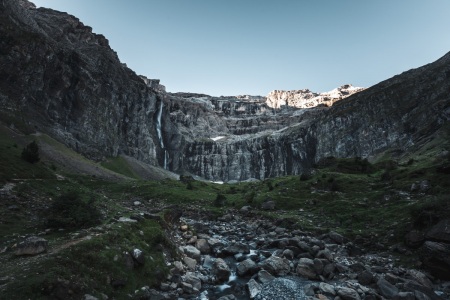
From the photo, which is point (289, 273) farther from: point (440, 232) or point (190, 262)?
point (440, 232)

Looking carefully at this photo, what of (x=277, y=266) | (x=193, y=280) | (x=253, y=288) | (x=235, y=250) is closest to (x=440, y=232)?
(x=277, y=266)

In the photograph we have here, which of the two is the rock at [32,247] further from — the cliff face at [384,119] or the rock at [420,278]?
the cliff face at [384,119]

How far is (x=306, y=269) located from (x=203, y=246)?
9377mm

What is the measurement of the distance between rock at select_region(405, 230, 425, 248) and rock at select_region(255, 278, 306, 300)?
34.7ft

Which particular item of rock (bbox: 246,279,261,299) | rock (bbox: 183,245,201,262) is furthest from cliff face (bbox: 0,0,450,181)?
rock (bbox: 246,279,261,299)

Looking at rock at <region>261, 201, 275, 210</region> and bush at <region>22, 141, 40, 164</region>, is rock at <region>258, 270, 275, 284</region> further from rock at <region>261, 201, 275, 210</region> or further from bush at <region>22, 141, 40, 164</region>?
bush at <region>22, 141, 40, 164</region>

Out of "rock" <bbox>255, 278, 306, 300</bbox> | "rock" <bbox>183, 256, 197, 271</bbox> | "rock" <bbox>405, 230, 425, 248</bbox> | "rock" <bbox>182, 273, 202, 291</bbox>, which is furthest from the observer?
"rock" <bbox>405, 230, 425, 248</bbox>

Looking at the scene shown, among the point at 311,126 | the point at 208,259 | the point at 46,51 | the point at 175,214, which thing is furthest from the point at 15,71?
the point at 311,126

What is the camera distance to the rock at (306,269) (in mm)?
20250

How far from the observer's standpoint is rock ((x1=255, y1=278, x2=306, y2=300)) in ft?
57.0

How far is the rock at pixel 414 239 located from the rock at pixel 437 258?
1.87 m

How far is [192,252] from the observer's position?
23.4 metres

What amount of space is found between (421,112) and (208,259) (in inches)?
5516

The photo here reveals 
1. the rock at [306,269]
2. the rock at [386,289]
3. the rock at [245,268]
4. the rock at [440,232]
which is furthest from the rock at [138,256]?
the rock at [440,232]
